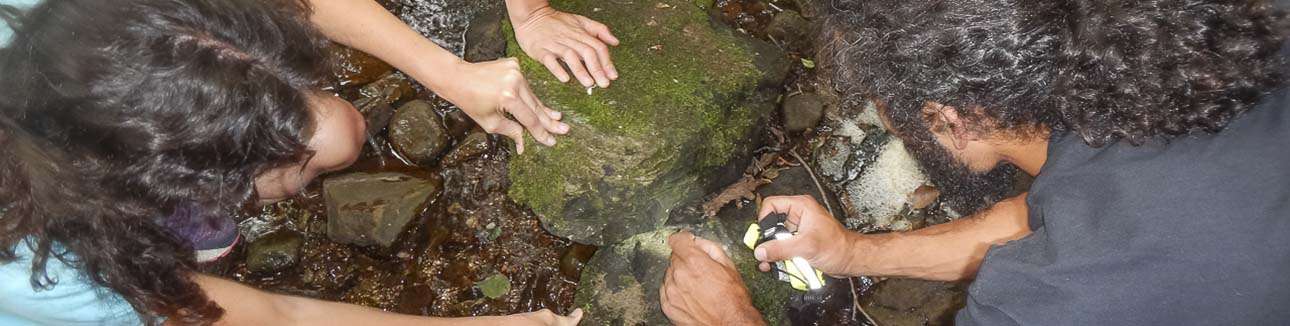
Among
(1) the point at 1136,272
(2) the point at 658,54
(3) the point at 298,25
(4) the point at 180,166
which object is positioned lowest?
(2) the point at 658,54

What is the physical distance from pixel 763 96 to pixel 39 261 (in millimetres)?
1802

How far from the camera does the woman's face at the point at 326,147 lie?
2.23m

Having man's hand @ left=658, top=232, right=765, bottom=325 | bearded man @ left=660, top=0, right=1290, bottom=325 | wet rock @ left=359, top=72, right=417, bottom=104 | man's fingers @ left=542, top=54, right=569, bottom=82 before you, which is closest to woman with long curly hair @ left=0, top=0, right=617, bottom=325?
man's fingers @ left=542, top=54, right=569, bottom=82

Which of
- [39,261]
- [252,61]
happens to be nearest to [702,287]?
[252,61]

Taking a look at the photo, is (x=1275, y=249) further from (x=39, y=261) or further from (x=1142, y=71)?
(x=39, y=261)

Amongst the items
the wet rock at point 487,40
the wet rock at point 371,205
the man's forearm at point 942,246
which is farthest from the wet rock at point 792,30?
the wet rock at point 371,205

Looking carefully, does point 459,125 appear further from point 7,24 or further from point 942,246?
point 942,246

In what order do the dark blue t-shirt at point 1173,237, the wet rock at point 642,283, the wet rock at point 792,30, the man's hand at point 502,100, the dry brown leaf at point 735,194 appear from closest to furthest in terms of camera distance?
1. the dark blue t-shirt at point 1173,237
2. the man's hand at point 502,100
3. the wet rock at point 642,283
4. the dry brown leaf at point 735,194
5. the wet rock at point 792,30

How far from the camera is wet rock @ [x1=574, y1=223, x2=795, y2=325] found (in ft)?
7.99

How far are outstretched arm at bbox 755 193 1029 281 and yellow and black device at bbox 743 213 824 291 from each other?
21 mm

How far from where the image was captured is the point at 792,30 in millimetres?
2855

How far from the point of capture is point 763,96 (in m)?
2.57

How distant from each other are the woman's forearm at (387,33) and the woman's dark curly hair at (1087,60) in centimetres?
107

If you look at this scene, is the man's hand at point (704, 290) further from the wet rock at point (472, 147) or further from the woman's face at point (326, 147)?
the woman's face at point (326, 147)
